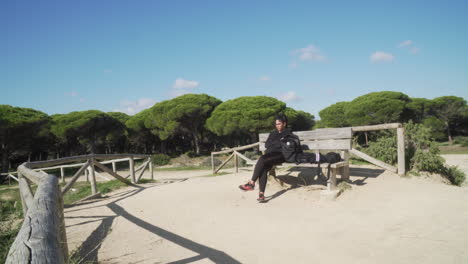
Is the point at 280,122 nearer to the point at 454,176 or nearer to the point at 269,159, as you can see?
the point at 269,159

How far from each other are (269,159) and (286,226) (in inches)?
60.4

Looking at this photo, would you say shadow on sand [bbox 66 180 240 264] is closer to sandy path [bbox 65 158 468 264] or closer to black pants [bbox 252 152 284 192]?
sandy path [bbox 65 158 468 264]

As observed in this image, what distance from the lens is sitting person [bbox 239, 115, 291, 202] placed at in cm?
487

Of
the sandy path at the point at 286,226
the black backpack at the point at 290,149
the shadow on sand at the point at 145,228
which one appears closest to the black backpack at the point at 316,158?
the black backpack at the point at 290,149

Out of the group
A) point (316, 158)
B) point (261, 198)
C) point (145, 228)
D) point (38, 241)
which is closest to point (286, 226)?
point (261, 198)

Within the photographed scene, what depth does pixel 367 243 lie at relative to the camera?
9.64ft

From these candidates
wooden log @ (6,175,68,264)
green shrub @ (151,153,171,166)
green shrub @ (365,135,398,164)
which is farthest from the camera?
green shrub @ (151,153,171,166)

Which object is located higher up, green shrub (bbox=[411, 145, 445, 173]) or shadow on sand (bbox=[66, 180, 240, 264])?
green shrub (bbox=[411, 145, 445, 173])

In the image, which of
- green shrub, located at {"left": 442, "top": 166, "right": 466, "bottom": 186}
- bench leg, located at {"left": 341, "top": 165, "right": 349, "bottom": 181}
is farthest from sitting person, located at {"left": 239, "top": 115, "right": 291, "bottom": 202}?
green shrub, located at {"left": 442, "top": 166, "right": 466, "bottom": 186}

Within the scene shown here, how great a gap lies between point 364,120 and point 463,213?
22838 millimetres

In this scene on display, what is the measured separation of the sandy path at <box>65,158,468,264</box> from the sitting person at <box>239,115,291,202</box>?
0.28 metres

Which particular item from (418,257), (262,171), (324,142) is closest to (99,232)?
(262,171)

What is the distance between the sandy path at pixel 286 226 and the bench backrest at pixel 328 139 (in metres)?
0.79

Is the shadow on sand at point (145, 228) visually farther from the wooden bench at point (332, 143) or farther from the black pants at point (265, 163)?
the wooden bench at point (332, 143)
